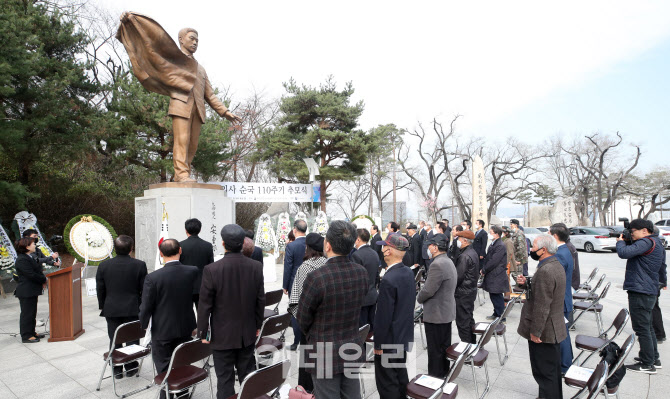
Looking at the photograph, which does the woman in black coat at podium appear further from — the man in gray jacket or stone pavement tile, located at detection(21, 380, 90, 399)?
the man in gray jacket

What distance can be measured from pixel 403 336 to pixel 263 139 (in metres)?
16.9

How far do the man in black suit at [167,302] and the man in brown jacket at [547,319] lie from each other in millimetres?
2843

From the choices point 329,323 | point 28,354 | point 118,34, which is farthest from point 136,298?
point 118,34

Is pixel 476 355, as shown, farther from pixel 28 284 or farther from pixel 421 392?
pixel 28 284

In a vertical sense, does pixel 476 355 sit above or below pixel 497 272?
below

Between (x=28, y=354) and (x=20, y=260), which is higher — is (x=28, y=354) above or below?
below

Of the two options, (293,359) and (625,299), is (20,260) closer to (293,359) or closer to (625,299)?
(293,359)

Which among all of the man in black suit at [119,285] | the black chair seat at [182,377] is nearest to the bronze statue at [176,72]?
the man in black suit at [119,285]

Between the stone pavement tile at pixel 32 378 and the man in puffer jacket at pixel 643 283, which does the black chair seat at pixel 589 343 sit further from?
the stone pavement tile at pixel 32 378

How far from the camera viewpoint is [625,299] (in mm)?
7688

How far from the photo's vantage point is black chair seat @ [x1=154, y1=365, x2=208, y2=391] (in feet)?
9.30

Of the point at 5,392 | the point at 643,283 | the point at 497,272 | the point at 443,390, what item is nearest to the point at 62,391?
the point at 5,392

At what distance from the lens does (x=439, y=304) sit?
11.6 feet

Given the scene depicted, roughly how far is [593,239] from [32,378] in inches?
826
